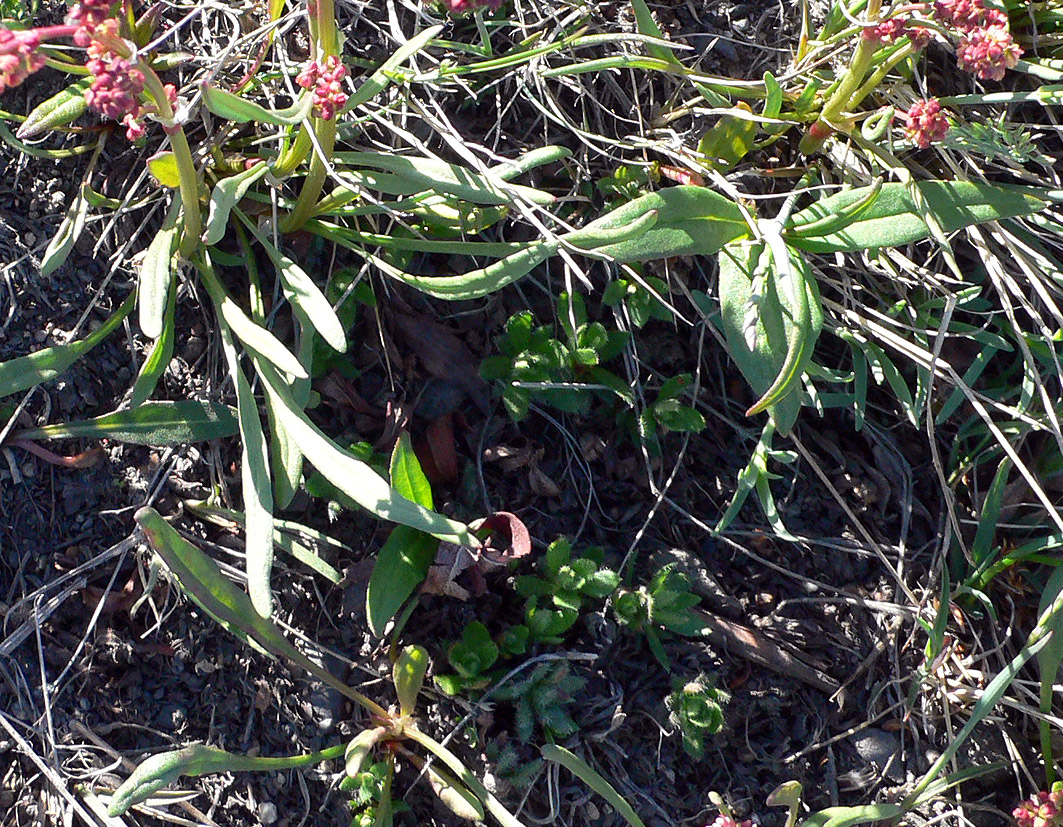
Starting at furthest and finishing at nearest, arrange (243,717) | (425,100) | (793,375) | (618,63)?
1. (425,100)
2. (243,717)
3. (618,63)
4. (793,375)

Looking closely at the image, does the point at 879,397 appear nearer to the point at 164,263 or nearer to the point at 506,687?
the point at 506,687

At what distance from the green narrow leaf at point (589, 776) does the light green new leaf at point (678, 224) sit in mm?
A: 846

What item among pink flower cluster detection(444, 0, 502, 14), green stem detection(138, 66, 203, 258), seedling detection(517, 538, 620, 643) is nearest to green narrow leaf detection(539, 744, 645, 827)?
seedling detection(517, 538, 620, 643)

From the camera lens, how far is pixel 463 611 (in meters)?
1.74

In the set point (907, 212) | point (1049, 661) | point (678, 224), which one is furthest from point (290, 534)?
point (1049, 661)

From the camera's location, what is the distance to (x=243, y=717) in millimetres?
1727

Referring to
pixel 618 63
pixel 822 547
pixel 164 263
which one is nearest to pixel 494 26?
pixel 618 63

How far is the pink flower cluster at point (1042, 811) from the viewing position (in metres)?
1.69

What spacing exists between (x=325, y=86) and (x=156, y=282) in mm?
420

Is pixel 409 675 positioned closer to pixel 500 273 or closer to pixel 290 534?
pixel 290 534

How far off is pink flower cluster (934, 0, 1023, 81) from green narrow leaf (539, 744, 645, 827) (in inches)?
50.3

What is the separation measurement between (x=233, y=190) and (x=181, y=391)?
50cm

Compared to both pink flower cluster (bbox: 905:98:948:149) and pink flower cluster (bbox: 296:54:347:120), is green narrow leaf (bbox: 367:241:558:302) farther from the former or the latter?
pink flower cluster (bbox: 905:98:948:149)

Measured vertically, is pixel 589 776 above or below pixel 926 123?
below
